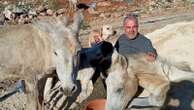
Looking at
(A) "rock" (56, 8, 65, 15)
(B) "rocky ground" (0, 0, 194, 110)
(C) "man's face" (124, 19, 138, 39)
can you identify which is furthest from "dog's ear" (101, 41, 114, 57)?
(A) "rock" (56, 8, 65, 15)

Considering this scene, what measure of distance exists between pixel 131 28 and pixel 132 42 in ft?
0.68

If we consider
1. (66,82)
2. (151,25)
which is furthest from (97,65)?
(151,25)

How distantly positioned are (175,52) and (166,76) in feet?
7.75

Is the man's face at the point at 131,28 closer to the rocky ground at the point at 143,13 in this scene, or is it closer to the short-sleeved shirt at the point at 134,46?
the short-sleeved shirt at the point at 134,46

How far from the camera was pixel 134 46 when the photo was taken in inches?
271

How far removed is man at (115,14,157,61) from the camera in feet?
22.4

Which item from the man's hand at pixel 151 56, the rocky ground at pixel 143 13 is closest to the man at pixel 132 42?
the man's hand at pixel 151 56

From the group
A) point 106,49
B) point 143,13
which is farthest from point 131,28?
point 143,13

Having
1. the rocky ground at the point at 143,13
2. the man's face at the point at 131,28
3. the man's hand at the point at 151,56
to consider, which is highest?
the man's face at the point at 131,28

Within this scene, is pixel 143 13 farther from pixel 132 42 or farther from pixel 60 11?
pixel 132 42

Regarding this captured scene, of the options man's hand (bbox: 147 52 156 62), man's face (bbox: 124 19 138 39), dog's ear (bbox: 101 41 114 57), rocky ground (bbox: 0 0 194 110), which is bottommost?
rocky ground (bbox: 0 0 194 110)

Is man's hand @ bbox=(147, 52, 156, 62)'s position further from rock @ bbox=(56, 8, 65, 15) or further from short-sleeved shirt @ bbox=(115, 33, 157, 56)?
rock @ bbox=(56, 8, 65, 15)

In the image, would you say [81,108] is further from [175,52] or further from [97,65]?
[175,52]

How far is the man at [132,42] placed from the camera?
6820mm
